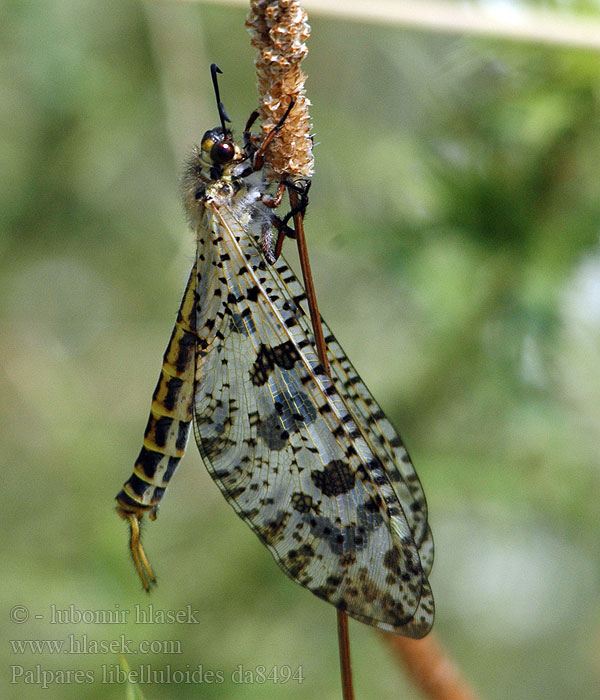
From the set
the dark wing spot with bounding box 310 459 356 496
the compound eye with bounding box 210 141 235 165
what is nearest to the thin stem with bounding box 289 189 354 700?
the dark wing spot with bounding box 310 459 356 496

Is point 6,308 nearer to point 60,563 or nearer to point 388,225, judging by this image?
point 60,563

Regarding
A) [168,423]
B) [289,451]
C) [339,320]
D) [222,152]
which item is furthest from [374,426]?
[339,320]

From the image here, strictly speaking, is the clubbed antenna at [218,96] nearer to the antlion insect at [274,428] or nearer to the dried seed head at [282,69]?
the antlion insect at [274,428]

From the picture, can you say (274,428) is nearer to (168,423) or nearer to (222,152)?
(168,423)

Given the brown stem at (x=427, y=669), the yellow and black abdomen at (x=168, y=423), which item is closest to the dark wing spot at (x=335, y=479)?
the brown stem at (x=427, y=669)

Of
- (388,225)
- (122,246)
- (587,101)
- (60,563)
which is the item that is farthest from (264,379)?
(122,246)

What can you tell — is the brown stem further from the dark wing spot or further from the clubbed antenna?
the clubbed antenna
